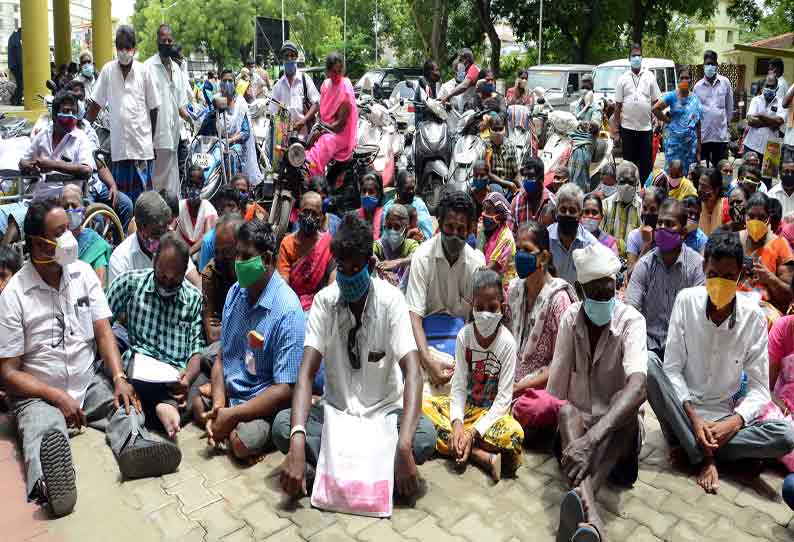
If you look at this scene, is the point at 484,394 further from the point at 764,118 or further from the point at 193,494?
the point at 764,118

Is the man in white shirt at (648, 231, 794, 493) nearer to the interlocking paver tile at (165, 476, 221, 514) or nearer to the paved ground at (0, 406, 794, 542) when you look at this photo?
the paved ground at (0, 406, 794, 542)

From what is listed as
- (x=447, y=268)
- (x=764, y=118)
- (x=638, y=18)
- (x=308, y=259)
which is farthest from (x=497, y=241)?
(x=638, y=18)

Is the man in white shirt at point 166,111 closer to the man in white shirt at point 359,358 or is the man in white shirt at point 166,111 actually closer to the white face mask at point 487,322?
the man in white shirt at point 359,358

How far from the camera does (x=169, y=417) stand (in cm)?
439

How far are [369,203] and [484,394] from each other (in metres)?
2.84

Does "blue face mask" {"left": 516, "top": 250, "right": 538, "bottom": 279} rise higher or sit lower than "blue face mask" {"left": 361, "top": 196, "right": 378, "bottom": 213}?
lower

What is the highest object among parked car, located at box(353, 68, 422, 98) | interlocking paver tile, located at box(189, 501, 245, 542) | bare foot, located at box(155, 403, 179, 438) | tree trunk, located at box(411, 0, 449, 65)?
tree trunk, located at box(411, 0, 449, 65)

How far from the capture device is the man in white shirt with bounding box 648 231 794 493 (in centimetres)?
402

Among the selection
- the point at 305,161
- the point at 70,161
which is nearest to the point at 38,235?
the point at 70,161

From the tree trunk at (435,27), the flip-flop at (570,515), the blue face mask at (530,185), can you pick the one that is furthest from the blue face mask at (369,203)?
the tree trunk at (435,27)

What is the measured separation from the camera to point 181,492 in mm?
3930

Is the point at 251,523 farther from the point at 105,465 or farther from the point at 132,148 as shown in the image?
the point at 132,148

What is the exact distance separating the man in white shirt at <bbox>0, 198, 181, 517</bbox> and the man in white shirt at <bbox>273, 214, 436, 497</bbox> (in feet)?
2.47

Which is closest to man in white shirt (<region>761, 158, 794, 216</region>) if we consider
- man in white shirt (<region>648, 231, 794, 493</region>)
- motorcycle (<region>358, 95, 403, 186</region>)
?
man in white shirt (<region>648, 231, 794, 493</region>)
